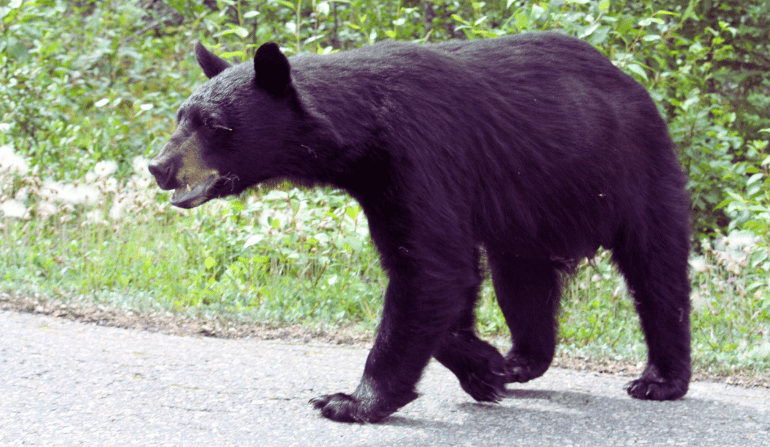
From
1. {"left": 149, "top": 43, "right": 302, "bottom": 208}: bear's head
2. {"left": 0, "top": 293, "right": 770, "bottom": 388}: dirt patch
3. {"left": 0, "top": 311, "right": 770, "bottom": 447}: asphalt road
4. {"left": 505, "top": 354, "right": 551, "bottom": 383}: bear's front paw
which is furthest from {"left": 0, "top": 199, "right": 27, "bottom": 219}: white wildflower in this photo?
{"left": 505, "top": 354, "right": 551, "bottom": 383}: bear's front paw

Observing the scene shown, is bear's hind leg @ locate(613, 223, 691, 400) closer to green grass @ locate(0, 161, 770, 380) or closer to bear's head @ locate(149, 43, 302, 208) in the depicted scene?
green grass @ locate(0, 161, 770, 380)

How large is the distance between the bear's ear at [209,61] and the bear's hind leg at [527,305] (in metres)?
1.43

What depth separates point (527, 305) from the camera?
3.53 meters

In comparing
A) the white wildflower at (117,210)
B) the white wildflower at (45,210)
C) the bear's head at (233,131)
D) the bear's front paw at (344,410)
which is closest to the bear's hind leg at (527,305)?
the bear's front paw at (344,410)

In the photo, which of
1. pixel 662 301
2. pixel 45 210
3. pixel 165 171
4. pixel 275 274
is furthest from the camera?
pixel 45 210

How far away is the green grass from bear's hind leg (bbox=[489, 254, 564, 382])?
62cm

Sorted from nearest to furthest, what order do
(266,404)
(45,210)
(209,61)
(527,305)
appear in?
(266,404) < (209,61) < (527,305) < (45,210)

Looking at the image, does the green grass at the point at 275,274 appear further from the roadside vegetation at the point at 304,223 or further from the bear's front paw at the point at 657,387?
the bear's front paw at the point at 657,387

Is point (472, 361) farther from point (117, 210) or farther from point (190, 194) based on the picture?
point (117, 210)

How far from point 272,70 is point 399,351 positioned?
1076mm

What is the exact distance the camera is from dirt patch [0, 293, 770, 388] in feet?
13.4

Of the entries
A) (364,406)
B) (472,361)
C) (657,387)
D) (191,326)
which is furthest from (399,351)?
(191,326)

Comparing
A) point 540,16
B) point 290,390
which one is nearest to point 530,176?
point 290,390

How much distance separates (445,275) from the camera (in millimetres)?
2719
